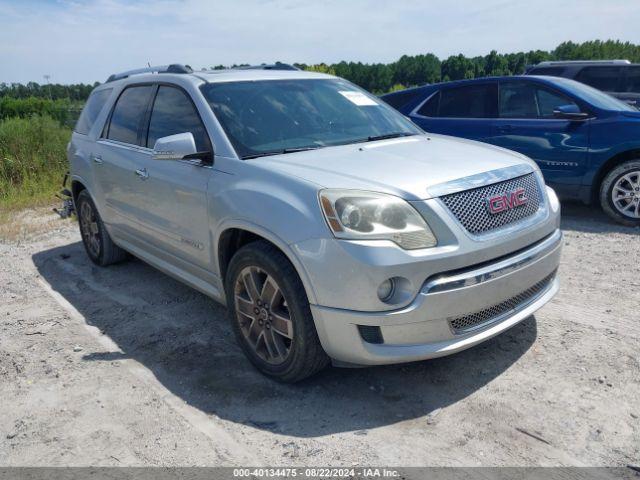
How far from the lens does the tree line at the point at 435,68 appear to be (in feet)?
77.6

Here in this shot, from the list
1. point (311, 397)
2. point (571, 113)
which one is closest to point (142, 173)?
point (311, 397)

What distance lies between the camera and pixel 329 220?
282 centimetres

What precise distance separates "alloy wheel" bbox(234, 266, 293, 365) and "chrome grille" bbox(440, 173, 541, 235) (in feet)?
3.45

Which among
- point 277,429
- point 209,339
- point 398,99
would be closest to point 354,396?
point 277,429

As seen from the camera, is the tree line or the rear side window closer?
the rear side window

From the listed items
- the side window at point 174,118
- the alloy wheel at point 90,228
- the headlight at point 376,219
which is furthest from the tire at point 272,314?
the alloy wheel at point 90,228

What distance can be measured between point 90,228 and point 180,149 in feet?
9.37

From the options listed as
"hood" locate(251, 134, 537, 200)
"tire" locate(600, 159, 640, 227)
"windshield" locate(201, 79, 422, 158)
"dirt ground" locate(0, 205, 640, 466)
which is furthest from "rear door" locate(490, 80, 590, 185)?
"hood" locate(251, 134, 537, 200)

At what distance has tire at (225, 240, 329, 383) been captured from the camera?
118 inches

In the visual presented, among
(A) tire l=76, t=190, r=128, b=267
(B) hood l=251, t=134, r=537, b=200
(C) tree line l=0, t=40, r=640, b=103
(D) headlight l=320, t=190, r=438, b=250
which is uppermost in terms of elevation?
(C) tree line l=0, t=40, r=640, b=103

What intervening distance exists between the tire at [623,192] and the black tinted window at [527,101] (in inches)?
39.8

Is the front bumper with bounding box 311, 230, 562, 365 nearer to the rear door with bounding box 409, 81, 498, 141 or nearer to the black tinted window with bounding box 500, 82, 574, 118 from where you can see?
the black tinted window with bounding box 500, 82, 574, 118

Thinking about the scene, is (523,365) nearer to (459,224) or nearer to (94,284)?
(459,224)

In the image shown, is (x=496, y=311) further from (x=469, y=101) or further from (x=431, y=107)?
(x=431, y=107)
